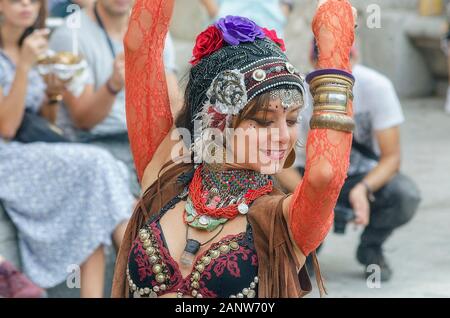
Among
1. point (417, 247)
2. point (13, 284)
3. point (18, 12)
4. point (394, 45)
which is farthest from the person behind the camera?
point (394, 45)

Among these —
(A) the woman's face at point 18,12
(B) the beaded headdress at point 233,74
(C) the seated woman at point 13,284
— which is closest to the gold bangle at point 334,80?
(B) the beaded headdress at point 233,74

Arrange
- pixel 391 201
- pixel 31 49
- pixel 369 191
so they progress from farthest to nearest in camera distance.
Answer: pixel 391 201 < pixel 369 191 < pixel 31 49

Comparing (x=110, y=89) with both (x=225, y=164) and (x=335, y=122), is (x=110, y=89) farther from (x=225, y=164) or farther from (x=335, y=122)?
(x=335, y=122)

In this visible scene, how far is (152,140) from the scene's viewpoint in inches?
108

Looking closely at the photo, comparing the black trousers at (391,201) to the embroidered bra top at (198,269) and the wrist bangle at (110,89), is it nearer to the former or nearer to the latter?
the wrist bangle at (110,89)

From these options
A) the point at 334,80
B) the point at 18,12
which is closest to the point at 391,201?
the point at 18,12

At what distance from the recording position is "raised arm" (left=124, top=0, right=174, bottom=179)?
104 inches

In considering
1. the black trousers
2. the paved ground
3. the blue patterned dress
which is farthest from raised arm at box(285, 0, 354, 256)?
the black trousers

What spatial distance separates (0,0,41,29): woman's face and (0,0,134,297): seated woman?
104mm

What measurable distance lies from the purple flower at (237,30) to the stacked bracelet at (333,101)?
29cm

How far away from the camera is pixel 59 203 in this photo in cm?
486

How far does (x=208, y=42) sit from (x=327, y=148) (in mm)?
492

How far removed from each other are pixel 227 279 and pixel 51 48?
2.96m
